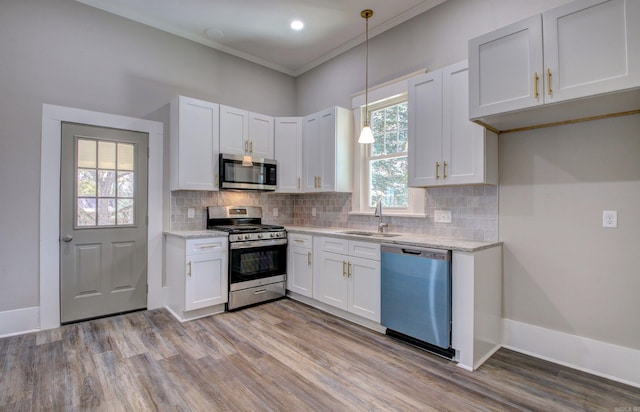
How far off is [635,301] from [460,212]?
135cm

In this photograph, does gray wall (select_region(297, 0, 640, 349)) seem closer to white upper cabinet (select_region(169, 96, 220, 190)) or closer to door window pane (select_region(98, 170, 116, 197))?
white upper cabinet (select_region(169, 96, 220, 190))

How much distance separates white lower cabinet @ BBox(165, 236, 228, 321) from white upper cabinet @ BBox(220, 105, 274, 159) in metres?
1.23

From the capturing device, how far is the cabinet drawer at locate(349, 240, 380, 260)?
3035mm

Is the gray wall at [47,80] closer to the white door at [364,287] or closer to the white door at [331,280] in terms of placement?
the white door at [331,280]

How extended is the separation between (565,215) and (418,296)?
4.36 ft

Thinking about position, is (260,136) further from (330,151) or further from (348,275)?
(348,275)

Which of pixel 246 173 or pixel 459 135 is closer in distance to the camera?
pixel 459 135

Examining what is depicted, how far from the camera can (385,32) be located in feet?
12.4

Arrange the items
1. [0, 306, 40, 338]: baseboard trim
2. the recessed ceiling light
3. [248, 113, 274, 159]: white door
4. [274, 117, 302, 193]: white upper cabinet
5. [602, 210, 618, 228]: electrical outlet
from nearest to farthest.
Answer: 1. [602, 210, 618, 228]: electrical outlet
2. [0, 306, 40, 338]: baseboard trim
3. the recessed ceiling light
4. [248, 113, 274, 159]: white door
5. [274, 117, 302, 193]: white upper cabinet

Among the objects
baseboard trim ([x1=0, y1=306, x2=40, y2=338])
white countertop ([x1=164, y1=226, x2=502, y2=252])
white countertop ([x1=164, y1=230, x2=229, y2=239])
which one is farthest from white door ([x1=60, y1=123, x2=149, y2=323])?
white countertop ([x1=164, y1=226, x2=502, y2=252])

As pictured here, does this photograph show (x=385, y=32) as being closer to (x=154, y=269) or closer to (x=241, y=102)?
(x=241, y=102)

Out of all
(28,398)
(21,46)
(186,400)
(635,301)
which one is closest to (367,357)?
(186,400)

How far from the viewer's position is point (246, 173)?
406 cm

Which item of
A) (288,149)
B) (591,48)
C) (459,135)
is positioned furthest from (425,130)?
(288,149)
